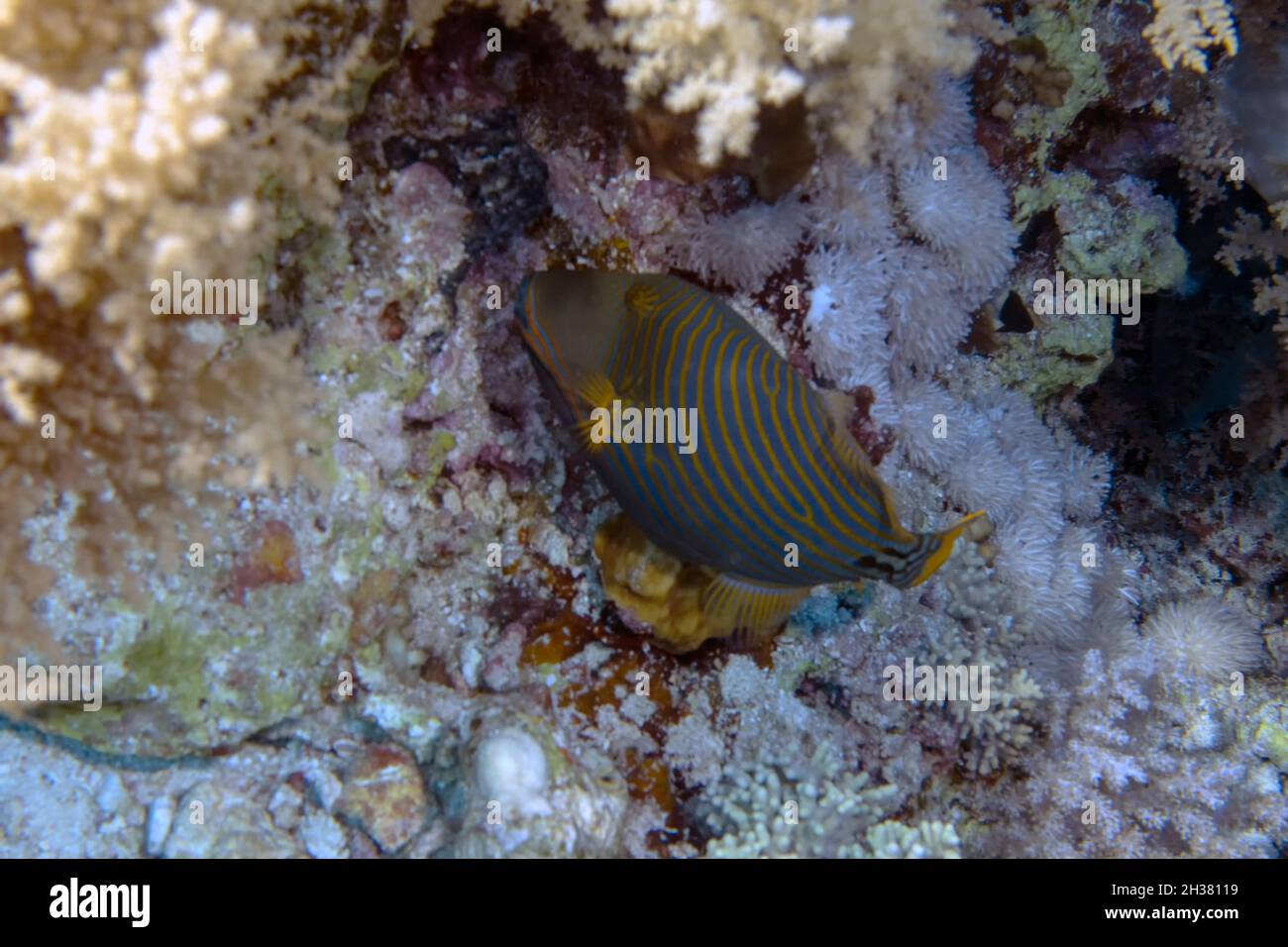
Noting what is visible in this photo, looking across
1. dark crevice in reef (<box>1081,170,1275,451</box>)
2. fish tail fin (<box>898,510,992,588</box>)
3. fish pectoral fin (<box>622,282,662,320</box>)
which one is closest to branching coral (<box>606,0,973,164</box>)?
fish pectoral fin (<box>622,282,662,320</box>)

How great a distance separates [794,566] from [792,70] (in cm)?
176

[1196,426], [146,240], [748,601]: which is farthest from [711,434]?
[1196,426]

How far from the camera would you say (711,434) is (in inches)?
111

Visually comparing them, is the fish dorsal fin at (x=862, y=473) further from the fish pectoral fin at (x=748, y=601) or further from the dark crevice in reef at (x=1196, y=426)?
the dark crevice in reef at (x=1196, y=426)

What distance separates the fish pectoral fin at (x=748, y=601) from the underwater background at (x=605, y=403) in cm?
6

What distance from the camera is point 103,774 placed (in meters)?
3.32

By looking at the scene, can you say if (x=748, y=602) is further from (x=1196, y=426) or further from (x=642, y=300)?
A: (x=1196, y=426)

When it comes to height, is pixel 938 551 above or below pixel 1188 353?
below

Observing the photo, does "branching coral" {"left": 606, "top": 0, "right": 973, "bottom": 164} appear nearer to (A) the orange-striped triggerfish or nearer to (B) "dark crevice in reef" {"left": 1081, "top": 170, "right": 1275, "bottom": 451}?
(A) the orange-striped triggerfish

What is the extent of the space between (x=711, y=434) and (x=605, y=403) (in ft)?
1.34

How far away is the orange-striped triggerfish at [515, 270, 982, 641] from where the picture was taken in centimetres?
279

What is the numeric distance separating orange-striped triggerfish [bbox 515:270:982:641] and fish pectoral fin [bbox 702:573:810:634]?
0.64 feet
